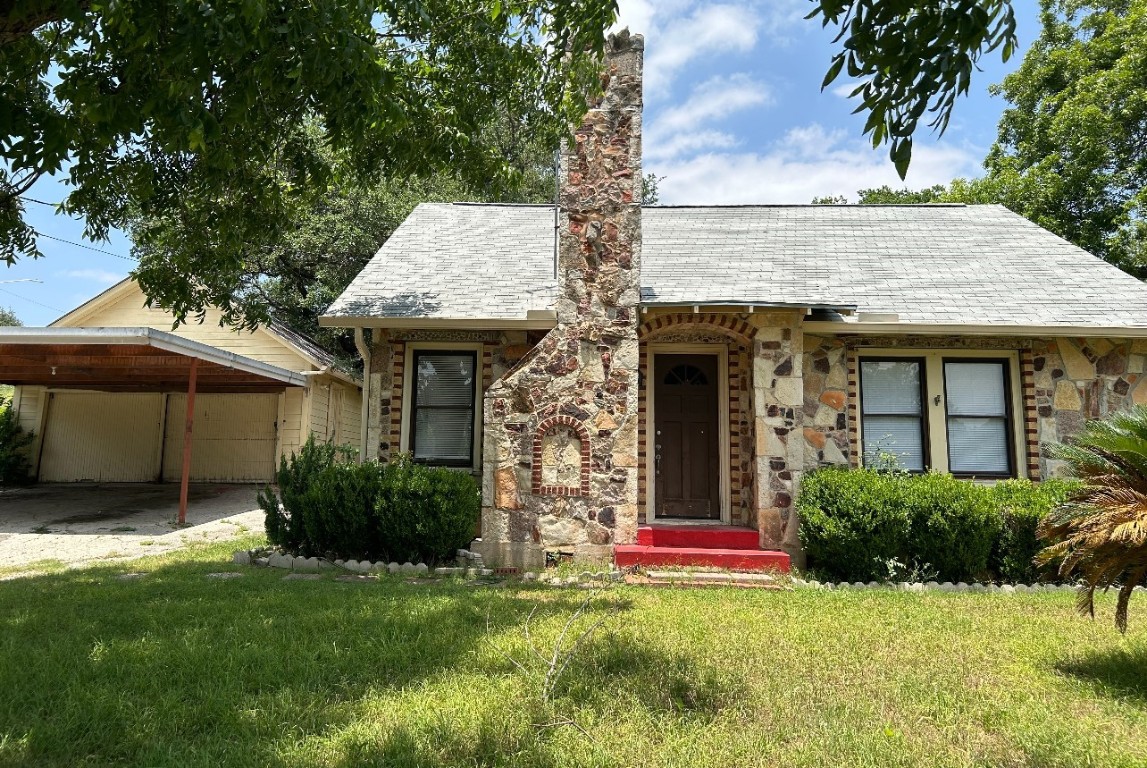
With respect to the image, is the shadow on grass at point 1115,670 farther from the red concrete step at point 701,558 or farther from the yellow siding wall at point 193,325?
the yellow siding wall at point 193,325

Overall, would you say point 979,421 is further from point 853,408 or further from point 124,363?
point 124,363

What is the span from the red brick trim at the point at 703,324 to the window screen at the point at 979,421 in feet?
9.70

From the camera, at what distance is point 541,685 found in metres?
3.62

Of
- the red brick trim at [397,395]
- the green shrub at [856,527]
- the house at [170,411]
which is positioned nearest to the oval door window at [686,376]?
the green shrub at [856,527]

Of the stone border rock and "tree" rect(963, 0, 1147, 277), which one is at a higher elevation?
"tree" rect(963, 0, 1147, 277)

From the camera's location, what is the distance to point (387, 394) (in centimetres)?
897

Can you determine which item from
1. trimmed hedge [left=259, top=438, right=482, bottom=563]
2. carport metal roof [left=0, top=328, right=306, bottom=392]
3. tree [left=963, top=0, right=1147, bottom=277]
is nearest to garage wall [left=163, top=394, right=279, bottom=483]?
carport metal roof [left=0, top=328, right=306, bottom=392]

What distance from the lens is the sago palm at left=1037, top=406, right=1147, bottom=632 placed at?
3918mm

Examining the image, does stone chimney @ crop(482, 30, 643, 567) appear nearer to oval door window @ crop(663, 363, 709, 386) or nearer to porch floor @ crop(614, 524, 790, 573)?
porch floor @ crop(614, 524, 790, 573)

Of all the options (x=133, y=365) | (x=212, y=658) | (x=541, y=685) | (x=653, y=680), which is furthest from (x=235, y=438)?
(x=653, y=680)

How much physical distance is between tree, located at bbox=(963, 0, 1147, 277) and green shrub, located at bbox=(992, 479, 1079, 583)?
36.2ft

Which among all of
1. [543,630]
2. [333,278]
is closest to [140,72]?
[543,630]

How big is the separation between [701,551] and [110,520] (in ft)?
34.0

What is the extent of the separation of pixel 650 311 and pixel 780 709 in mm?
5388
